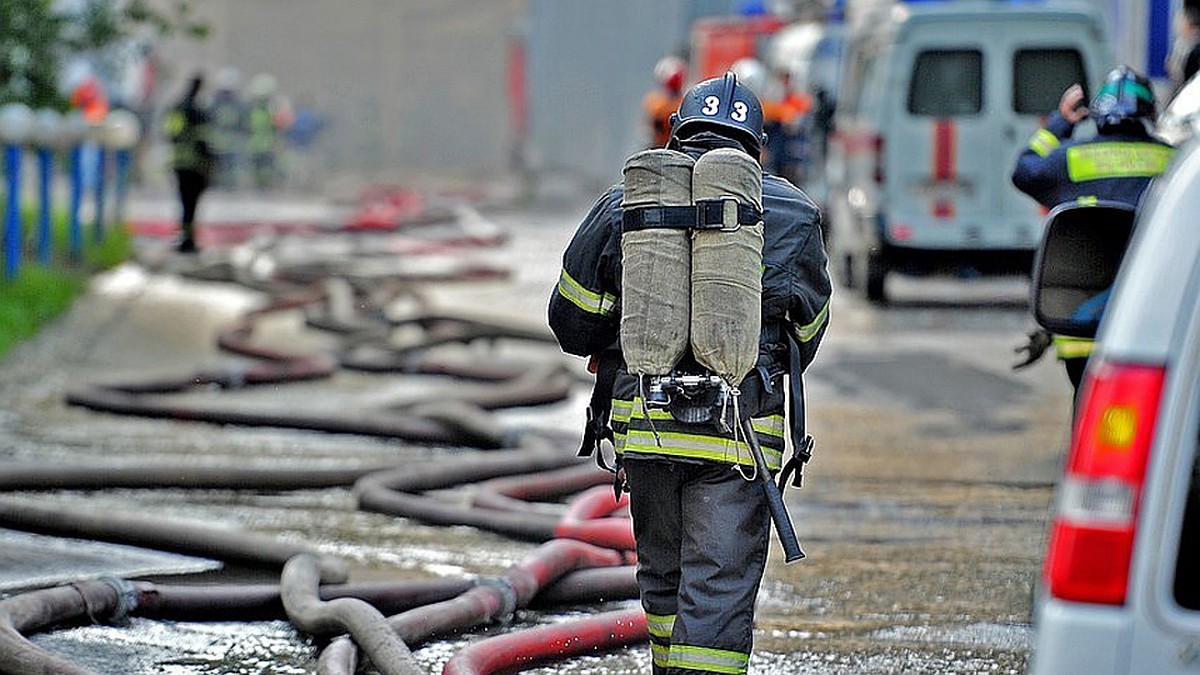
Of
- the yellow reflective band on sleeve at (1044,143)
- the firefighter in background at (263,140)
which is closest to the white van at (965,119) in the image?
the yellow reflective band on sleeve at (1044,143)

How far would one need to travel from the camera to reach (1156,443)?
3191 millimetres

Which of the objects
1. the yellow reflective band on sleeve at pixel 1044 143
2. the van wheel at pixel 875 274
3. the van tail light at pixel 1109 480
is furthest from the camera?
the van wheel at pixel 875 274

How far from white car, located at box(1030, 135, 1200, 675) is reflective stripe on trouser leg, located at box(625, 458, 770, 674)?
4.90 feet

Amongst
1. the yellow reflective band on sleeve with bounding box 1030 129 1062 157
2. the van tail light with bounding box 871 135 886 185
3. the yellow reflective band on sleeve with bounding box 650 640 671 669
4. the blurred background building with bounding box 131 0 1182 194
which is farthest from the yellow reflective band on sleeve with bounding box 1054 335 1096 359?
the blurred background building with bounding box 131 0 1182 194

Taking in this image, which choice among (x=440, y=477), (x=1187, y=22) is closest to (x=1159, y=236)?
(x=440, y=477)

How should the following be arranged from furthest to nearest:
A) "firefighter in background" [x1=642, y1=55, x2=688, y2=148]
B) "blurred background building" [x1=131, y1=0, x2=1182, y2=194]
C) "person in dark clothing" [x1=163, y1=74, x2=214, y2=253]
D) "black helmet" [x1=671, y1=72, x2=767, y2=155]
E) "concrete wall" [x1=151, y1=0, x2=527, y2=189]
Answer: "concrete wall" [x1=151, y1=0, x2=527, y2=189], "blurred background building" [x1=131, y1=0, x2=1182, y2=194], "person in dark clothing" [x1=163, y1=74, x2=214, y2=253], "firefighter in background" [x1=642, y1=55, x2=688, y2=148], "black helmet" [x1=671, y1=72, x2=767, y2=155]

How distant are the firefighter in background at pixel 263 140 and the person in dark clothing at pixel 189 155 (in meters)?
11.9

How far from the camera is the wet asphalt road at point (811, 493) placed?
618cm

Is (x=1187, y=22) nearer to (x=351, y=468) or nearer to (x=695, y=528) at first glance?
(x=351, y=468)

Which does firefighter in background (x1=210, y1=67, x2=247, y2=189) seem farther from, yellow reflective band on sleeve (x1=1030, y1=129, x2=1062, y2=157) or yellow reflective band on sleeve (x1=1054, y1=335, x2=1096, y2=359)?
yellow reflective band on sleeve (x1=1054, y1=335, x2=1096, y2=359)

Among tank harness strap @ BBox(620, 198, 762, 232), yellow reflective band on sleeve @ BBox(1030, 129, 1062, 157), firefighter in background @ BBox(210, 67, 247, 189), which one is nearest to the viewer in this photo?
tank harness strap @ BBox(620, 198, 762, 232)

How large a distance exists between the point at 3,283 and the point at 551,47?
61.6 ft

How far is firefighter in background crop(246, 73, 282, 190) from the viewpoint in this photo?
33281 millimetres

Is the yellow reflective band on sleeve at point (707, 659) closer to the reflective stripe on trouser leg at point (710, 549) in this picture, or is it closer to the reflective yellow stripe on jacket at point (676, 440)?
the reflective stripe on trouser leg at point (710, 549)
